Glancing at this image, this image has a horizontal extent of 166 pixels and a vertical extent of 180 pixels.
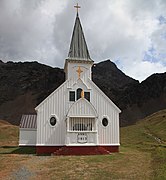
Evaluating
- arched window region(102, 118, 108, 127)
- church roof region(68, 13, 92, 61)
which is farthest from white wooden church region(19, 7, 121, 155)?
church roof region(68, 13, 92, 61)

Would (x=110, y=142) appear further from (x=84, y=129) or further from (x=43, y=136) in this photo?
(x=43, y=136)

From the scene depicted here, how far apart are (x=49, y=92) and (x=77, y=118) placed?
111 metres

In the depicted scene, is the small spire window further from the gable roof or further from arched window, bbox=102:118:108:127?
the gable roof

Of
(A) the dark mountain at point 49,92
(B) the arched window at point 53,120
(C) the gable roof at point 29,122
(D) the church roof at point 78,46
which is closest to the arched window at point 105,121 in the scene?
(B) the arched window at point 53,120

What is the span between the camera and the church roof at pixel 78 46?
3097cm

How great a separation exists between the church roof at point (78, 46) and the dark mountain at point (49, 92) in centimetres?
8880

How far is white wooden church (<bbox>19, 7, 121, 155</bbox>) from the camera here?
26250 mm

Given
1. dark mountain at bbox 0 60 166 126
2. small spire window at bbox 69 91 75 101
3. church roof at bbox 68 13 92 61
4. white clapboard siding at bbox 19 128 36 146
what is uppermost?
dark mountain at bbox 0 60 166 126

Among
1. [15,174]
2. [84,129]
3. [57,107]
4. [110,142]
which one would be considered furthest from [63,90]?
[15,174]

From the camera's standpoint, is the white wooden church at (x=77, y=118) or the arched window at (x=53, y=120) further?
the arched window at (x=53, y=120)

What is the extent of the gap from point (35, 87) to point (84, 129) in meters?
121

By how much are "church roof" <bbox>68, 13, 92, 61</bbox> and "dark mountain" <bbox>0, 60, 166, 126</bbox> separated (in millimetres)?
88803

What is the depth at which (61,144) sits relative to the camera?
27.5m

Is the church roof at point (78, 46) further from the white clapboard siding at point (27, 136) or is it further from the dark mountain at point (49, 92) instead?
the dark mountain at point (49, 92)
